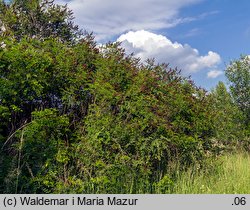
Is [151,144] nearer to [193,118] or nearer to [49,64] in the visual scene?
[193,118]

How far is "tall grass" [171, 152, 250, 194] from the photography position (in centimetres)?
656

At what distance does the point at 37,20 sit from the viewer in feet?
35.6

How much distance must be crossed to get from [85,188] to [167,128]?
6.67ft

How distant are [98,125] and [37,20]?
5257mm

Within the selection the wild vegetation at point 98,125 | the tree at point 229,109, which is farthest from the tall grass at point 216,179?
the tree at point 229,109

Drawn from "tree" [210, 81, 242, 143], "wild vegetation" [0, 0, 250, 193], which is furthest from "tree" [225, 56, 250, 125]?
"wild vegetation" [0, 0, 250, 193]

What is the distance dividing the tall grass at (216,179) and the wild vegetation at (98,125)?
38 millimetres

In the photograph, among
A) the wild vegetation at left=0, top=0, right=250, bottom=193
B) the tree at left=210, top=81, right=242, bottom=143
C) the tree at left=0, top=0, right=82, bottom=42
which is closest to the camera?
the wild vegetation at left=0, top=0, right=250, bottom=193

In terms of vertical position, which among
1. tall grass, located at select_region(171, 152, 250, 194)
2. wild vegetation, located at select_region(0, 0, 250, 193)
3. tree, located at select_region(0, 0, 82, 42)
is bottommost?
tall grass, located at select_region(171, 152, 250, 194)

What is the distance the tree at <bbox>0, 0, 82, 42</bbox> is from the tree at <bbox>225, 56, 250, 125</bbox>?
6.55m

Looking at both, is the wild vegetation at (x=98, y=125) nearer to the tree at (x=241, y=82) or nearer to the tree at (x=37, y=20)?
Answer: the tree at (x=37, y=20)

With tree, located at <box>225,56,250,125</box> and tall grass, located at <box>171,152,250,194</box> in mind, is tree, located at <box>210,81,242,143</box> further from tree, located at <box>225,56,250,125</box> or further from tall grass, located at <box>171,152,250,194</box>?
tall grass, located at <box>171,152,250,194</box>

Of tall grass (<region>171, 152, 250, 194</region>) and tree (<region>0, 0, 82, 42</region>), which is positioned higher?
tree (<region>0, 0, 82, 42</region>)

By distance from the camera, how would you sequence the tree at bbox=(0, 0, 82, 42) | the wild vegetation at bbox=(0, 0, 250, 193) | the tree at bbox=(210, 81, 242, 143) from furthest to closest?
the tree at bbox=(210, 81, 242, 143), the tree at bbox=(0, 0, 82, 42), the wild vegetation at bbox=(0, 0, 250, 193)
